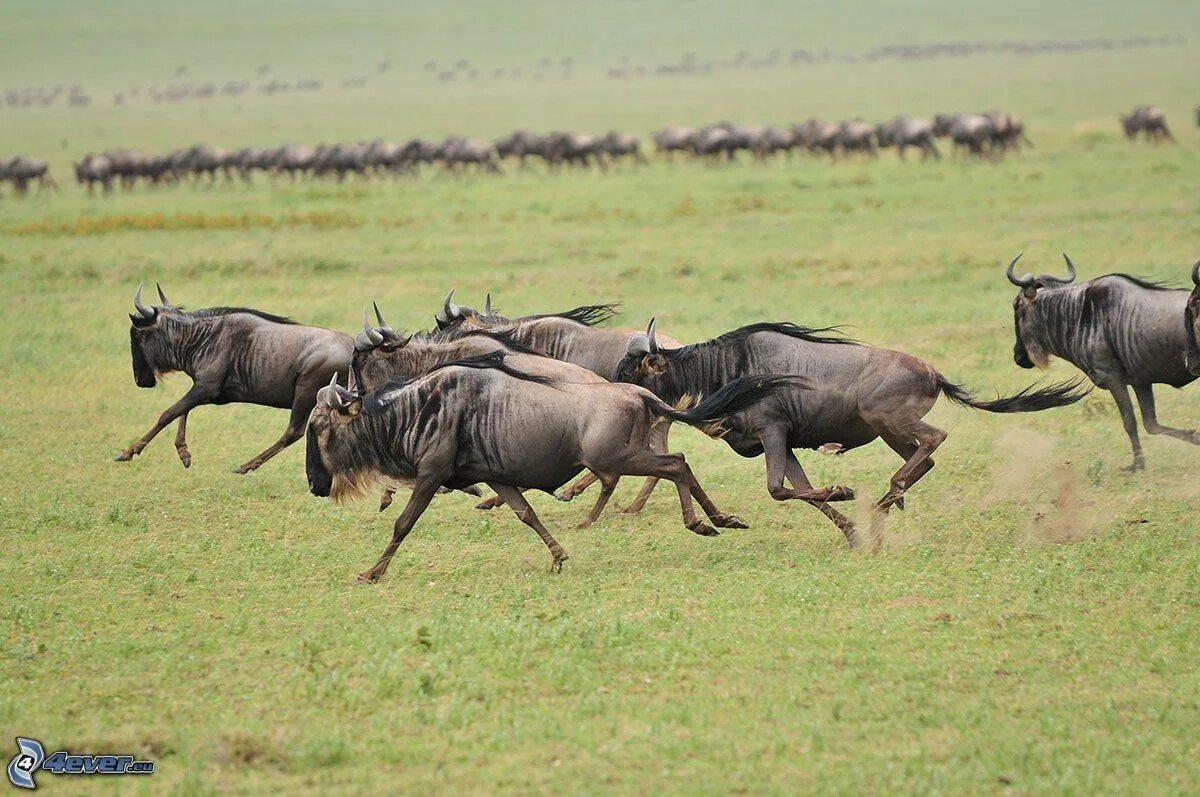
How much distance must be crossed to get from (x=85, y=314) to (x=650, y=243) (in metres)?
8.23

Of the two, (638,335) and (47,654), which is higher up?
(638,335)

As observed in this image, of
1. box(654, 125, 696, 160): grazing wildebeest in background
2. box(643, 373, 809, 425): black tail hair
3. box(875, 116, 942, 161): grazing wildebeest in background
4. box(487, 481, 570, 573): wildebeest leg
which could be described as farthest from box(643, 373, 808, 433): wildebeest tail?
box(654, 125, 696, 160): grazing wildebeest in background

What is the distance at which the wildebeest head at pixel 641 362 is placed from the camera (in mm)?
9336

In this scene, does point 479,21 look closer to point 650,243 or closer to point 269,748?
point 650,243

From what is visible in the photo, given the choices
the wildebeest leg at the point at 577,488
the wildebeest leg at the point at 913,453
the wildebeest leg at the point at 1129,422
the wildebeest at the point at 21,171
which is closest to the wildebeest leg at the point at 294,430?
the wildebeest leg at the point at 577,488

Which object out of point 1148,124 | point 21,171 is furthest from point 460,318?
point 1148,124

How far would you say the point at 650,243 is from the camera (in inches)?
887

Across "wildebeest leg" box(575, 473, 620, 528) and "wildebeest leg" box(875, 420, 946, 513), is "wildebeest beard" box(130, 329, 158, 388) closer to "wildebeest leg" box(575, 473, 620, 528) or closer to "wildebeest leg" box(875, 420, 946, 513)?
"wildebeest leg" box(575, 473, 620, 528)

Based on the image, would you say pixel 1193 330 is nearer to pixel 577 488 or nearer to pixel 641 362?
pixel 641 362

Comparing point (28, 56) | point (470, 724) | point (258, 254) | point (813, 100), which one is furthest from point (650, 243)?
point (28, 56)

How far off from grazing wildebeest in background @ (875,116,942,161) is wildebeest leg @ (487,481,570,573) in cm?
3352

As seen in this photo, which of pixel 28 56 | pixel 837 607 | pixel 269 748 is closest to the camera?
pixel 269 748

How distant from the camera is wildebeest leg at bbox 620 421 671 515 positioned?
9180 millimetres

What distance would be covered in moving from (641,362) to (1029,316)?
3347 mm
